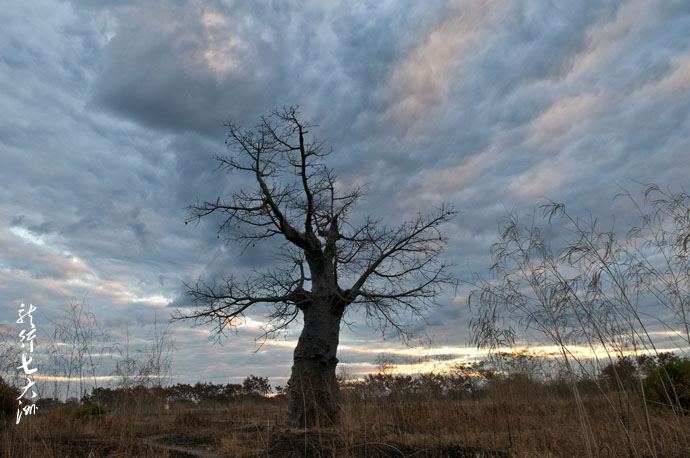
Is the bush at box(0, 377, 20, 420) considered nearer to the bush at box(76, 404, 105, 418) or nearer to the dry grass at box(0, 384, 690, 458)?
the dry grass at box(0, 384, 690, 458)

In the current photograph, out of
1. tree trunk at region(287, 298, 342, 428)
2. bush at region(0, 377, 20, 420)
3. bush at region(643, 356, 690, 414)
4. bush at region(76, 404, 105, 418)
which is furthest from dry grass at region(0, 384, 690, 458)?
bush at region(0, 377, 20, 420)

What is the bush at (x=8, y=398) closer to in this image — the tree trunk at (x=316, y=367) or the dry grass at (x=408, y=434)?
the dry grass at (x=408, y=434)

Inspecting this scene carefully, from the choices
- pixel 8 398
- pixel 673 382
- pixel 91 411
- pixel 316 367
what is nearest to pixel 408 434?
pixel 316 367

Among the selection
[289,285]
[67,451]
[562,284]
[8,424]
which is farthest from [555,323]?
[8,424]

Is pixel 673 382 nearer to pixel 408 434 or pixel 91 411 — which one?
pixel 408 434

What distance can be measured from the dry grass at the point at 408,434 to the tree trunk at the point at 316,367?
50cm

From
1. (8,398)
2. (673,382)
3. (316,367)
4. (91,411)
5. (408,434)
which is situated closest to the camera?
(408,434)

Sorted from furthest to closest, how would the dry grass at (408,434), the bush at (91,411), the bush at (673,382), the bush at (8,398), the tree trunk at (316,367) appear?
the bush at (91,411)
the tree trunk at (316,367)
the bush at (8,398)
the bush at (673,382)
the dry grass at (408,434)

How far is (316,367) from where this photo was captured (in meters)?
8.80

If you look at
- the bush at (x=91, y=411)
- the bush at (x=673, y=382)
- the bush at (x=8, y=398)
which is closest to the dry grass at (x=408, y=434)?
the bush at (x=91, y=411)

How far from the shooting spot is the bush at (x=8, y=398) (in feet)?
25.1

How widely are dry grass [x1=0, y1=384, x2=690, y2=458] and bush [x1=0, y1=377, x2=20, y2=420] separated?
2.00ft

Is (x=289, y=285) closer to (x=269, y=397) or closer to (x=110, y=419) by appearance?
(x=110, y=419)

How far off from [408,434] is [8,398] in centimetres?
691
